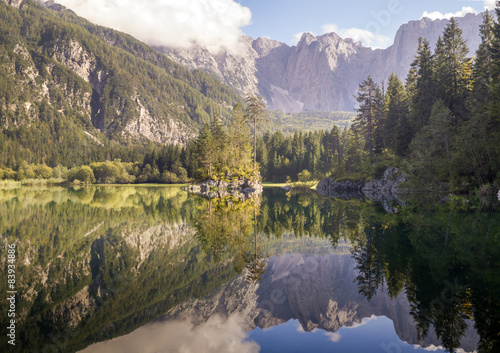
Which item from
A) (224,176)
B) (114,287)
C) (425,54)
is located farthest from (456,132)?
(114,287)

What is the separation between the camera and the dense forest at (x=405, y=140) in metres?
38.1

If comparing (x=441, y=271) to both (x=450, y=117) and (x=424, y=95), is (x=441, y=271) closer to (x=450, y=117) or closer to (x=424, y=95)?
(x=450, y=117)

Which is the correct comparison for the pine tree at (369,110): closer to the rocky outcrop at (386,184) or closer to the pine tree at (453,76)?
the rocky outcrop at (386,184)

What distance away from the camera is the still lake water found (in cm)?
776

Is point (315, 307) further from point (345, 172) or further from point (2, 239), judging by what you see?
point (345, 172)

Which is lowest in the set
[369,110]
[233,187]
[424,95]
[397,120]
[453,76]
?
[233,187]

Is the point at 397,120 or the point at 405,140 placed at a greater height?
the point at 397,120

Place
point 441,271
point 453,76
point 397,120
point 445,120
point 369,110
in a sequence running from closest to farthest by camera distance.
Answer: point 441,271, point 445,120, point 453,76, point 397,120, point 369,110

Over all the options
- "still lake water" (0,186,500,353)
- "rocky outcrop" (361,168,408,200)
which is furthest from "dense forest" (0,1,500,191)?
"still lake water" (0,186,500,353)

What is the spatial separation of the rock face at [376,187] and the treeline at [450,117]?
386 cm

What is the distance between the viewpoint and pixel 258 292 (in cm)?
1089

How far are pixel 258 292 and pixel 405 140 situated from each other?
5597cm

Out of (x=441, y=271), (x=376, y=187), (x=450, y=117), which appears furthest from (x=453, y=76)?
(x=441, y=271)

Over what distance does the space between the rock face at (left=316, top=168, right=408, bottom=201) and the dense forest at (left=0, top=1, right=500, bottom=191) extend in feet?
6.83
